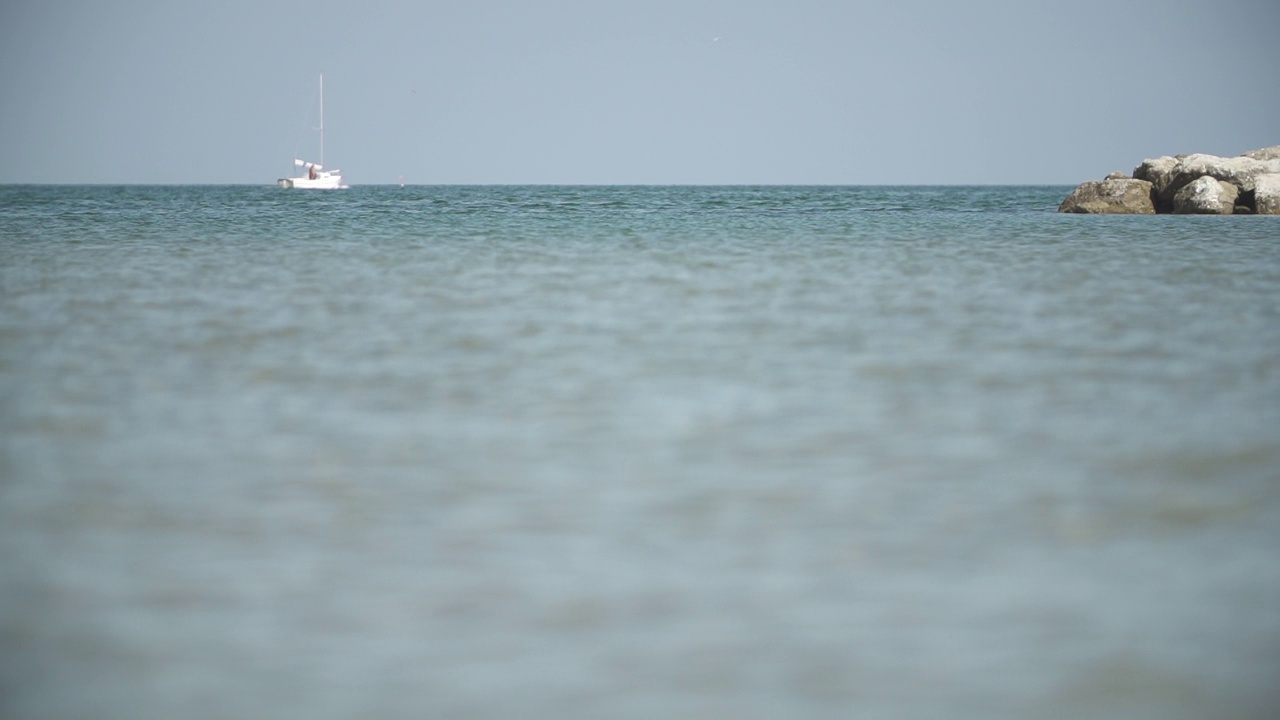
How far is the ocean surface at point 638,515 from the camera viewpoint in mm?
3482

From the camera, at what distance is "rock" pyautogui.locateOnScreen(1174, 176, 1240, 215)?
35.5 metres

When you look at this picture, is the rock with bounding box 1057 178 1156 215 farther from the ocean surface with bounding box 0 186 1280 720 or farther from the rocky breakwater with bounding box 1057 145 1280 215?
the ocean surface with bounding box 0 186 1280 720

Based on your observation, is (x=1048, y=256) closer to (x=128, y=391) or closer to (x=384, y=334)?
(x=384, y=334)

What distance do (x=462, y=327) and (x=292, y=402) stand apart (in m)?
3.17

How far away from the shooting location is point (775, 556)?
441 centimetres

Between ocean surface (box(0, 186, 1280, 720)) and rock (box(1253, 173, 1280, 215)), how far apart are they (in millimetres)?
27612

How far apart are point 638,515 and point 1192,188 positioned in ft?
118

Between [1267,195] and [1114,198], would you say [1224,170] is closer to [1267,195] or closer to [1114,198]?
[1267,195]

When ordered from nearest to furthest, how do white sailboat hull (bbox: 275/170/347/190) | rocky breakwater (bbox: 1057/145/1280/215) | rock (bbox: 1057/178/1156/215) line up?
rocky breakwater (bbox: 1057/145/1280/215) → rock (bbox: 1057/178/1156/215) → white sailboat hull (bbox: 275/170/347/190)

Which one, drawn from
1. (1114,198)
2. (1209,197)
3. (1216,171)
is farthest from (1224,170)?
(1114,198)

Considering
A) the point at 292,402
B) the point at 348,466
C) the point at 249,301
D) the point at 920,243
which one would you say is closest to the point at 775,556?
the point at 348,466

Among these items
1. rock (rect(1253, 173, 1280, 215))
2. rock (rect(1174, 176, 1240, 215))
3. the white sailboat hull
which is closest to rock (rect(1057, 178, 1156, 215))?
rock (rect(1174, 176, 1240, 215))

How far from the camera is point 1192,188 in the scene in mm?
36062

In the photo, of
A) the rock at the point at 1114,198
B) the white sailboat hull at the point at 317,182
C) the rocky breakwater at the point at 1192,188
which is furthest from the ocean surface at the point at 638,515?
the white sailboat hull at the point at 317,182
